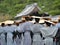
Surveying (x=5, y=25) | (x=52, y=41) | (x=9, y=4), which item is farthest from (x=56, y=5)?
(x=9, y=4)

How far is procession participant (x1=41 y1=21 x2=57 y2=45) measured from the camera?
6.89 meters

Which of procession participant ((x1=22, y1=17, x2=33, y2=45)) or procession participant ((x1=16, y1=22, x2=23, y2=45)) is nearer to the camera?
procession participant ((x1=22, y1=17, x2=33, y2=45))

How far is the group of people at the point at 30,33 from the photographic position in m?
6.93

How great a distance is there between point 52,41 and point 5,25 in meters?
1.93

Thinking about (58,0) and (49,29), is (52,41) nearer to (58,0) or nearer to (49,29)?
(49,29)

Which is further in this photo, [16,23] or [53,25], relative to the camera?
[16,23]

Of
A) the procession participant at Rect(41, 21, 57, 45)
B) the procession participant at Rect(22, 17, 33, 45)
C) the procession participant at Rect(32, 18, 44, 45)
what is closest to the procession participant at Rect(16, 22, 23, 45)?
the procession participant at Rect(22, 17, 33, 45)

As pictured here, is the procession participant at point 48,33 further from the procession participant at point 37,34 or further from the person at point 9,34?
the person at point 9,34

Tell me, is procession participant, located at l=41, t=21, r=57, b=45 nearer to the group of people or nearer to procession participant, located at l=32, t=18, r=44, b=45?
the group of people

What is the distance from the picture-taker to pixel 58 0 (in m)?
15.7

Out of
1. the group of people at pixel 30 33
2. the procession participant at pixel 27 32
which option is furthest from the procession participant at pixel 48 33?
the procession participant at pixel 27 32

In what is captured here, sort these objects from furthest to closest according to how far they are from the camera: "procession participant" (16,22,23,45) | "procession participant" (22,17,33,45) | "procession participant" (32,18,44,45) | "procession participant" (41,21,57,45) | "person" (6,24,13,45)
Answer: "person" (6,24,13,45), "procession participant" (16,22,23,45), "procession participant" (22,17,33,45), "procession participant" (32,18,44,45), "procession participant" (41,21,57,45)

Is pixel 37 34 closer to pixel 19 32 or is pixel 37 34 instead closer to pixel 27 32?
pixel 27 32

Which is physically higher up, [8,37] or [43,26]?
[43,26]
